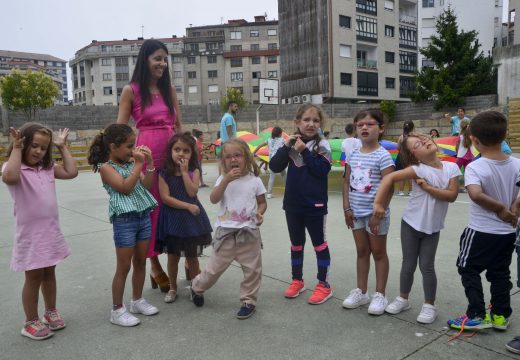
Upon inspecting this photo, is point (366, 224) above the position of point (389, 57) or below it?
below

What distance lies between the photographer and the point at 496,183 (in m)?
2.57

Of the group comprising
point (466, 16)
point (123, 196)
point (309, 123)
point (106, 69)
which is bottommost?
point (123, 196)

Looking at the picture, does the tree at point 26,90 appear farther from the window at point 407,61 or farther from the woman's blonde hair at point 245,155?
the woman's blonde hair at point 245,155

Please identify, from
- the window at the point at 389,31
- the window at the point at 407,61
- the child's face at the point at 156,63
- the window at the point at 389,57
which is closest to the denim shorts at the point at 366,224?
the child's face at the point at 156,63

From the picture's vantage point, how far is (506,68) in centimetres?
2262

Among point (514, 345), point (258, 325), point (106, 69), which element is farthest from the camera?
point (106, 69)

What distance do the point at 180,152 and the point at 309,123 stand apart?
98cm

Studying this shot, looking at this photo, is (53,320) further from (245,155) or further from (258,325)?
(245,155)

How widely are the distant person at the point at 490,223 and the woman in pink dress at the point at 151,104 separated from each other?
2.21m

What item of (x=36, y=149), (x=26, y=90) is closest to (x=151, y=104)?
(x=36, y=149)

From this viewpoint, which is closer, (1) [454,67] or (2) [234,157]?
(2) [234,157]

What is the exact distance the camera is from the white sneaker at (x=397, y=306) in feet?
9.87

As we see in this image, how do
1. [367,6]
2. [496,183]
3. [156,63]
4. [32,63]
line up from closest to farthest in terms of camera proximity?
[496,183] < [156,63] < [367,6] < [32,63]

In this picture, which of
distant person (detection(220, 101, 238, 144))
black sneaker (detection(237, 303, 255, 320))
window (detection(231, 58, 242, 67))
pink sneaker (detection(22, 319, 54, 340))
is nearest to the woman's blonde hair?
black sneaker (detection(237, 303, 255, 320))
